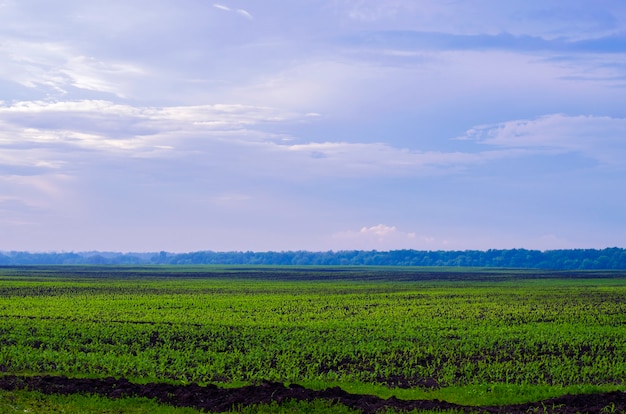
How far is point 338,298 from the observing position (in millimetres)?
63281

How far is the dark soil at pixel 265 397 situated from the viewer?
1827 cm

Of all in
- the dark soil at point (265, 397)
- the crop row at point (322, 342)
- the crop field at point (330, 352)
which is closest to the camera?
the dark soil at point (265, 397)

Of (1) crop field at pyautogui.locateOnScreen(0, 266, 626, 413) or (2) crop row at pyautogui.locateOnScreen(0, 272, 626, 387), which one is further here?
(2) crop row at pyautogui.locateOnScreen(0, 272, 626, 387)

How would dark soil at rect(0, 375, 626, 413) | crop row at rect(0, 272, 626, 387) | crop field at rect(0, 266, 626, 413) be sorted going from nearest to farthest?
1. dark soil at rect(0, 375, 626, 413)
2. crop field at rect(0, 266, 626, 413)
3. crop row at rect(0, 272, 626, 387)

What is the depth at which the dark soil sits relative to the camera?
719 inches

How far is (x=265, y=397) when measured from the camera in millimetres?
18859

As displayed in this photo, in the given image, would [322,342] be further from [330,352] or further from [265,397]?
[265,397]

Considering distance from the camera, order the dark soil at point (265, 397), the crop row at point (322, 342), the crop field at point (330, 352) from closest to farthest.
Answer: the dark soil at point (265, 397) → the crop field at point (330, 352) → the crop row at point (322, 342)

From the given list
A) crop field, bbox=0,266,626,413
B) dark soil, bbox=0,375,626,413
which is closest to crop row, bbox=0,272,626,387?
crop field, bbox=0,266,626,413

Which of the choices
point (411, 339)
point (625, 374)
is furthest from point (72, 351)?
point (625, 374)

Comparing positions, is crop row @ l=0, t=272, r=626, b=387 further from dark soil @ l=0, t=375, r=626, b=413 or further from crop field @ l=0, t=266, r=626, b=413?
dark soil @ l=0, t=375, r=626, b=413

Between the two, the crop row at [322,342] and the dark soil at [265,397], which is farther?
the crop row at [322,342]

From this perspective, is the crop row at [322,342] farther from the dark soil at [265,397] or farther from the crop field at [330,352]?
the dark soil at [265,397]

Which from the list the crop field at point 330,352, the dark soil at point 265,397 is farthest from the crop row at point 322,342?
the dark soil at point 265,397
